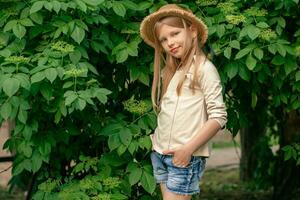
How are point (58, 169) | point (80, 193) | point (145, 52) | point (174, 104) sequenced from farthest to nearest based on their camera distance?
point (58, 169) < point (145, 52) < point (80, 193) < point (174, 104)

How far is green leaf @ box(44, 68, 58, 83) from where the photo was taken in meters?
3.74

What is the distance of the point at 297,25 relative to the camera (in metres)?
4.71

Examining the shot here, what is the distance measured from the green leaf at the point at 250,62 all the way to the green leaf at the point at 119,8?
80cm

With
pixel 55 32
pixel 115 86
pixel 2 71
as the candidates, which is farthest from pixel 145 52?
pixel 2 71

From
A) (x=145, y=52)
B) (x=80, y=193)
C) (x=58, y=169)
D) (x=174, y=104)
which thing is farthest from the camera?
(x=58, y=169)

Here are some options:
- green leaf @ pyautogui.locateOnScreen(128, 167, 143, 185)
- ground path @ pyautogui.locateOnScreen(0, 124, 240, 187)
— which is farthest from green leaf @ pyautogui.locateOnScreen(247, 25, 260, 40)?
ground path @ pyautogui.locateOnScreen(0, 124, 240, 187)

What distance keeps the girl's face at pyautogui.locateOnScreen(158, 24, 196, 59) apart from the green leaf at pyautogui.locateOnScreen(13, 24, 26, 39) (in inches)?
34.1

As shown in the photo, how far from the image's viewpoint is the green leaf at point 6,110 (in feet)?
12.8

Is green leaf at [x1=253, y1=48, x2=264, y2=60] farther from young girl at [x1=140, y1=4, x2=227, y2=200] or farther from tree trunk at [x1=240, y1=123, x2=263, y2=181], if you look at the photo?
tree trunk at [x1=240, y1=123, x2=263, y2=181]

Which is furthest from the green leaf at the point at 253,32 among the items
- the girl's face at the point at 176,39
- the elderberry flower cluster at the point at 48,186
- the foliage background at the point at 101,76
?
the elderberry flower cluster at the point at 48,186

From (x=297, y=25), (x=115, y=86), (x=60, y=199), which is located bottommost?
(x=60, y=199)

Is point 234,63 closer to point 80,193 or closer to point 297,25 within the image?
point 297,25

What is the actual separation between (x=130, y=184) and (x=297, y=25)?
1.66 meters

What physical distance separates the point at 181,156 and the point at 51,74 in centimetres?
86
